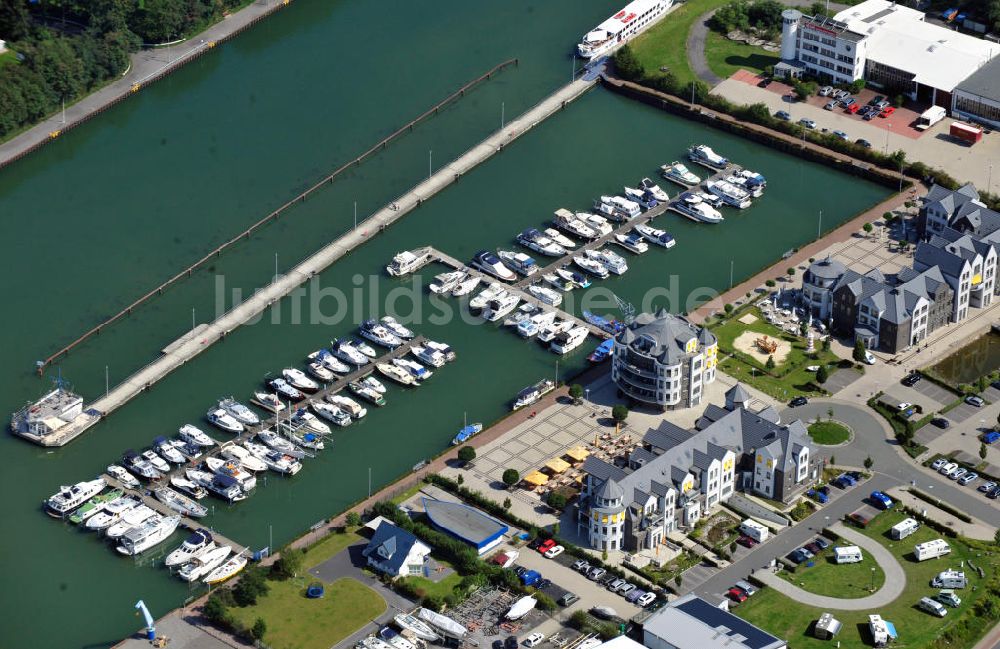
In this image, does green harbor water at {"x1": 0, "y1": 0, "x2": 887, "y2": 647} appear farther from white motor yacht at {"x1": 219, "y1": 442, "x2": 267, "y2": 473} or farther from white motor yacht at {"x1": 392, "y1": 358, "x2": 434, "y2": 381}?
white motor yacht at {"x1": 219, "y1": 442, "x2": 267, "y2": 473}

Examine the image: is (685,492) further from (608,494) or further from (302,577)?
(302,577)

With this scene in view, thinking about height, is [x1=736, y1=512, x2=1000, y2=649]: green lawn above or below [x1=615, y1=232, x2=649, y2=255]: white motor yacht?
below

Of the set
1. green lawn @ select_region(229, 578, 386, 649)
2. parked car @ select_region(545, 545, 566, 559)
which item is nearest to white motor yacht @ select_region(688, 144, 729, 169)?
parked car @ select_region(545, 545, 566, 559)

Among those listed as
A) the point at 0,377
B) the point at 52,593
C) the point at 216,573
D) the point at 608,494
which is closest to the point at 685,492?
the point at 608,494

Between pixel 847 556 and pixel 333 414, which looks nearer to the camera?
pixel 847 556

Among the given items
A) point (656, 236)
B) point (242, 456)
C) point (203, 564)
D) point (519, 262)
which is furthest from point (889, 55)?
point (203, 564)

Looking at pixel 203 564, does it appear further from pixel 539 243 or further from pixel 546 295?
pixel 539 243

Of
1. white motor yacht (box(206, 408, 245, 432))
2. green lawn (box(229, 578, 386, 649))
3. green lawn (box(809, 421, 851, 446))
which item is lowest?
green lawn (box(229, 578, 386, 649))
